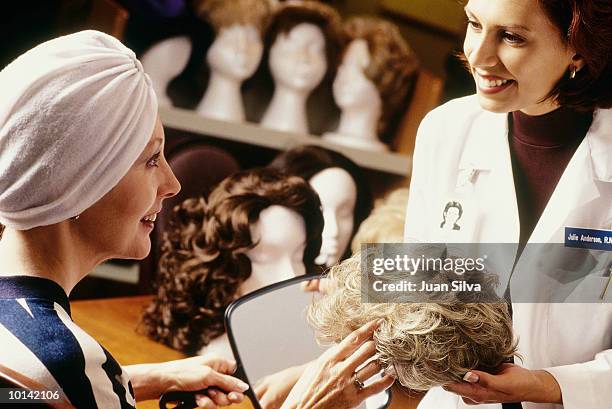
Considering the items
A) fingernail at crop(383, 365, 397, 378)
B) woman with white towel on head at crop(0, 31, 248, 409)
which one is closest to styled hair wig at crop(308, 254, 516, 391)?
fingernail at crop(383, 365, 397, 378)

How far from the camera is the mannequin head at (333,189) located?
2.03m

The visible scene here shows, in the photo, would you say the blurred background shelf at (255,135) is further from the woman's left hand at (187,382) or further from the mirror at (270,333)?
the woman's left hand at (187,382)

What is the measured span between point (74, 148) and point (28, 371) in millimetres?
383

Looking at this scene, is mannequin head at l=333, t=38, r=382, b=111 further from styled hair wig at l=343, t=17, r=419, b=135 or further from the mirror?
the mirror

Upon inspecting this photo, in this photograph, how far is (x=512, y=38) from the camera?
1643 mm

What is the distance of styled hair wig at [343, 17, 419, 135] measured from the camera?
234cm

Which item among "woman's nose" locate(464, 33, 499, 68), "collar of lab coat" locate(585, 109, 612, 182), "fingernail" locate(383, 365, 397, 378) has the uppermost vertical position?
"woman's nose" locate(464, 33, 499, 68)

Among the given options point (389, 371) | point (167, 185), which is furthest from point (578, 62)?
point (167, 185)

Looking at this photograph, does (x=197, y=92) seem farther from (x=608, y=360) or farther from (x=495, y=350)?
(x=608, y=360)

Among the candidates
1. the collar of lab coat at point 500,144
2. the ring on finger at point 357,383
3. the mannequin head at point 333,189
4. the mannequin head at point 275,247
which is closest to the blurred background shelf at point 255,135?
the mannequin head at point 333,189

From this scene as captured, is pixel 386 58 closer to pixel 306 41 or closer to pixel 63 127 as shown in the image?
pixel 306 41

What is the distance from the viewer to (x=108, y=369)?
1.36m

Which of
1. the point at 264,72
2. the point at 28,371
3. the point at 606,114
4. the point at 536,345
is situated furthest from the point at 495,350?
the point at 264,72

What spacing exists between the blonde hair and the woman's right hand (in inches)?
12.9
